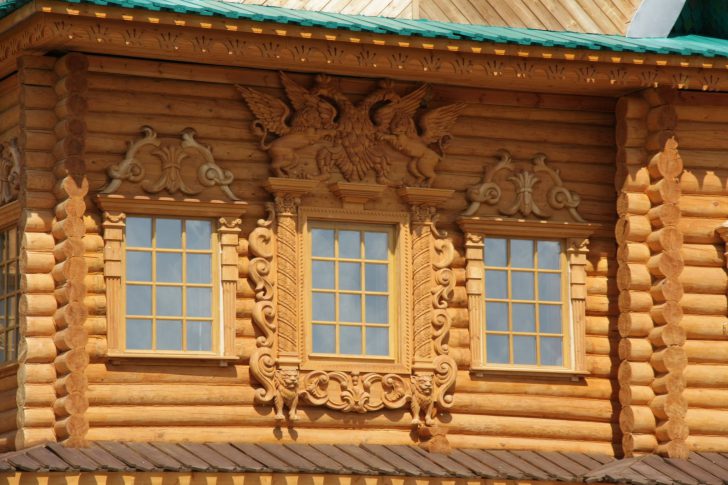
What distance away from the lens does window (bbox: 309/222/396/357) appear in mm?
31828

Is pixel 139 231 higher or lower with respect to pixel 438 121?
lower

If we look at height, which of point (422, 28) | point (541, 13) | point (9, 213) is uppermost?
point (541, 13)

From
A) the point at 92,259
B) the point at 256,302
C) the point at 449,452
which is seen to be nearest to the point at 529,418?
the point at 449,452

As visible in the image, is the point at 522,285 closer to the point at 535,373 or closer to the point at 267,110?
the point at 535,373

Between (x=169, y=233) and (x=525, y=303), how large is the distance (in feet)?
16.2

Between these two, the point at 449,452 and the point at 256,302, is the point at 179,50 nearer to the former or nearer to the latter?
the point at 256,302

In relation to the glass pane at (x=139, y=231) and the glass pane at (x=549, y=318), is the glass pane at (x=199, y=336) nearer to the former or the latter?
the glass pane at (x=139, y=231)

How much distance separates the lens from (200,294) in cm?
3128

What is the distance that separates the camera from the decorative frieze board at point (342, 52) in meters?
30.2

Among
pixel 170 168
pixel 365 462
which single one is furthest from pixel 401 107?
pixel 365 462

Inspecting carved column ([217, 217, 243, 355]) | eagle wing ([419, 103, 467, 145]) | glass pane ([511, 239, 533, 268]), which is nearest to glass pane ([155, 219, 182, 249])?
carved column ([217, 217, 243, 355])

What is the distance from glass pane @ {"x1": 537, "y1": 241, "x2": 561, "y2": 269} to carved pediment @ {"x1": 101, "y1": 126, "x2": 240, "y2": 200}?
169 inches

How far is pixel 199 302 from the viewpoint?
31.2 metres

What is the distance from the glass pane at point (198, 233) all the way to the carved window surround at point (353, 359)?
22.2 inches
